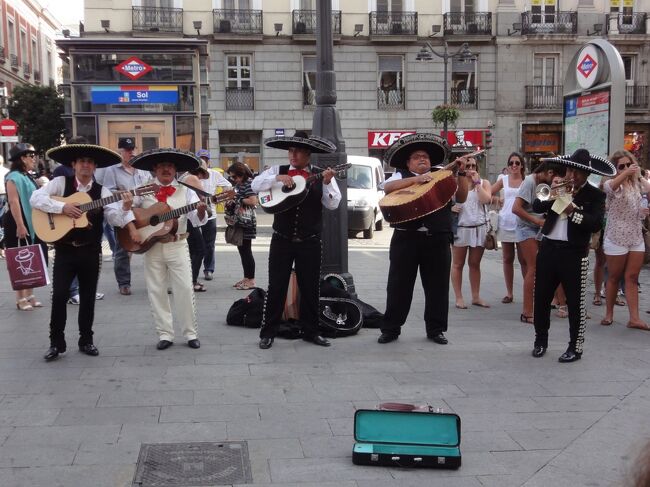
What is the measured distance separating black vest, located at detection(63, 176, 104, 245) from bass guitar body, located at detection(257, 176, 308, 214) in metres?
1.43

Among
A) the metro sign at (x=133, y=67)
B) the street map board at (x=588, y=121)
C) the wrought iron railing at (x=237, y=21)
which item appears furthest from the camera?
the wrought iron railing at (x=237, y=21)

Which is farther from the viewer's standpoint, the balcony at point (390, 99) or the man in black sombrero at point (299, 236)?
the balcony at point (390, 99)

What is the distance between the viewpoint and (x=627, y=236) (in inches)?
303

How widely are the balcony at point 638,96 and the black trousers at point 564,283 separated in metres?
31.5

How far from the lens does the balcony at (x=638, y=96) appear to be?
34.9 meters

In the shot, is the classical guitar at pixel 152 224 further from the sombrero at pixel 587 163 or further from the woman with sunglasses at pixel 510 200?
the woman with sunglasses at pixel 510 200

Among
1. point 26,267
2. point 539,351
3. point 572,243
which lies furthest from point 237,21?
point 539,351

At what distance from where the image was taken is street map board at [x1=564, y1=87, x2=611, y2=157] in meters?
9.73

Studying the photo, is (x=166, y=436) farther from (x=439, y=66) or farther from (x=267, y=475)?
(x=439, y=66)

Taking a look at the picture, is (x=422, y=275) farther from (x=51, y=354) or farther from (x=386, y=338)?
(x=51, y=354)

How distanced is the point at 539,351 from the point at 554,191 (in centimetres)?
142

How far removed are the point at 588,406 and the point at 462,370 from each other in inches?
46.0

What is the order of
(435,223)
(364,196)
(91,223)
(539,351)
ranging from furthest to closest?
(364,196), (435,223), (539,351), (91,223)

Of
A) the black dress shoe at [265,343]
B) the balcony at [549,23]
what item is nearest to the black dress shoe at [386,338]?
the black dress shoe at [265,343]
